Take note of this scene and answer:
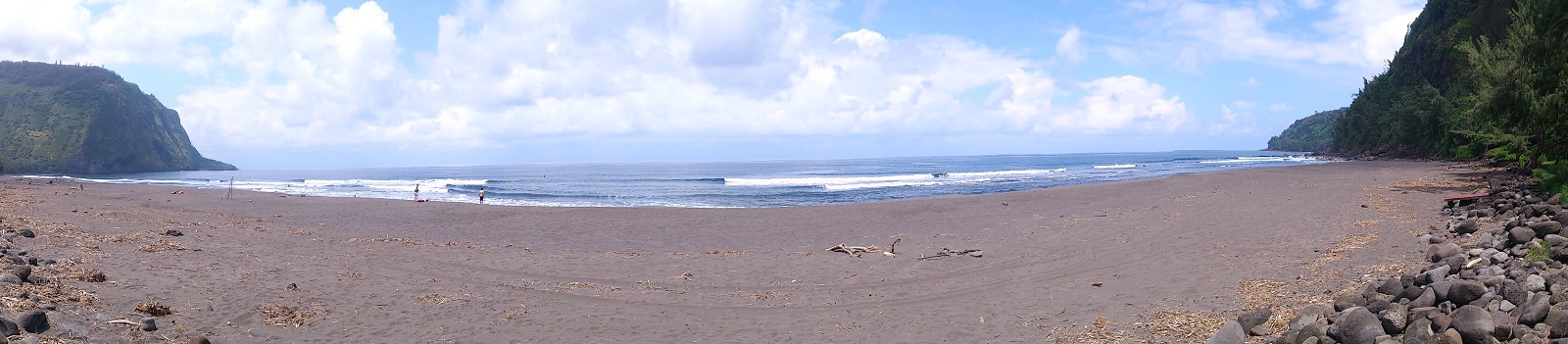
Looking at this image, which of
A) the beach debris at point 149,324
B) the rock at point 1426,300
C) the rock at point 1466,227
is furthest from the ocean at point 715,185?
the rock at point 1426,300

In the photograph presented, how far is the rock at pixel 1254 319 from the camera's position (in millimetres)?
6121

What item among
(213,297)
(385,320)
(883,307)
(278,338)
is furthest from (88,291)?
(883,307)

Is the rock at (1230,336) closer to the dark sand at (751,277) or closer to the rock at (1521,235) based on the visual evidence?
the dark sand at (751,277)

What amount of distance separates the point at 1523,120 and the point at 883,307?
15.0 m

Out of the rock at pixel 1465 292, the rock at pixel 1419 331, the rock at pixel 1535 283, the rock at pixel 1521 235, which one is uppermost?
the rock at pixel 1521 235

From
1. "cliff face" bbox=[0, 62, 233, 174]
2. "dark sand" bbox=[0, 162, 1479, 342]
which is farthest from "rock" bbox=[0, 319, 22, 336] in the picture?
"cliff face" bbox=[0, 62, 233, 174]

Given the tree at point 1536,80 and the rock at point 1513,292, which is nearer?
the rock at point 1513,292

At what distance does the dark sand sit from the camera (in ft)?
24.0

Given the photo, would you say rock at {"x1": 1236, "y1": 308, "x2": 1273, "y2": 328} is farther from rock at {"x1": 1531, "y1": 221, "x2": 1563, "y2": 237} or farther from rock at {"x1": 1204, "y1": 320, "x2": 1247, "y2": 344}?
rock at {"x1": 1531, "y1": 221, "x2": 1563, "y2": 237}

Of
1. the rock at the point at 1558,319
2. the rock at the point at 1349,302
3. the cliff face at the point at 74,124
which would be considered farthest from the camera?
the cliff face at the point at 74,124

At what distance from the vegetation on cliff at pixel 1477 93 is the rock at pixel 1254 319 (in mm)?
8323

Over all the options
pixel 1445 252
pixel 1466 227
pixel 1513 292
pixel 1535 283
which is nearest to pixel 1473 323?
pixel 1513 292

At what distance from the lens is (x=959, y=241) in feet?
49.2

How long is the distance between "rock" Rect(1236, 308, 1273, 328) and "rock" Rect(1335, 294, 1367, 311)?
49 centimetres
